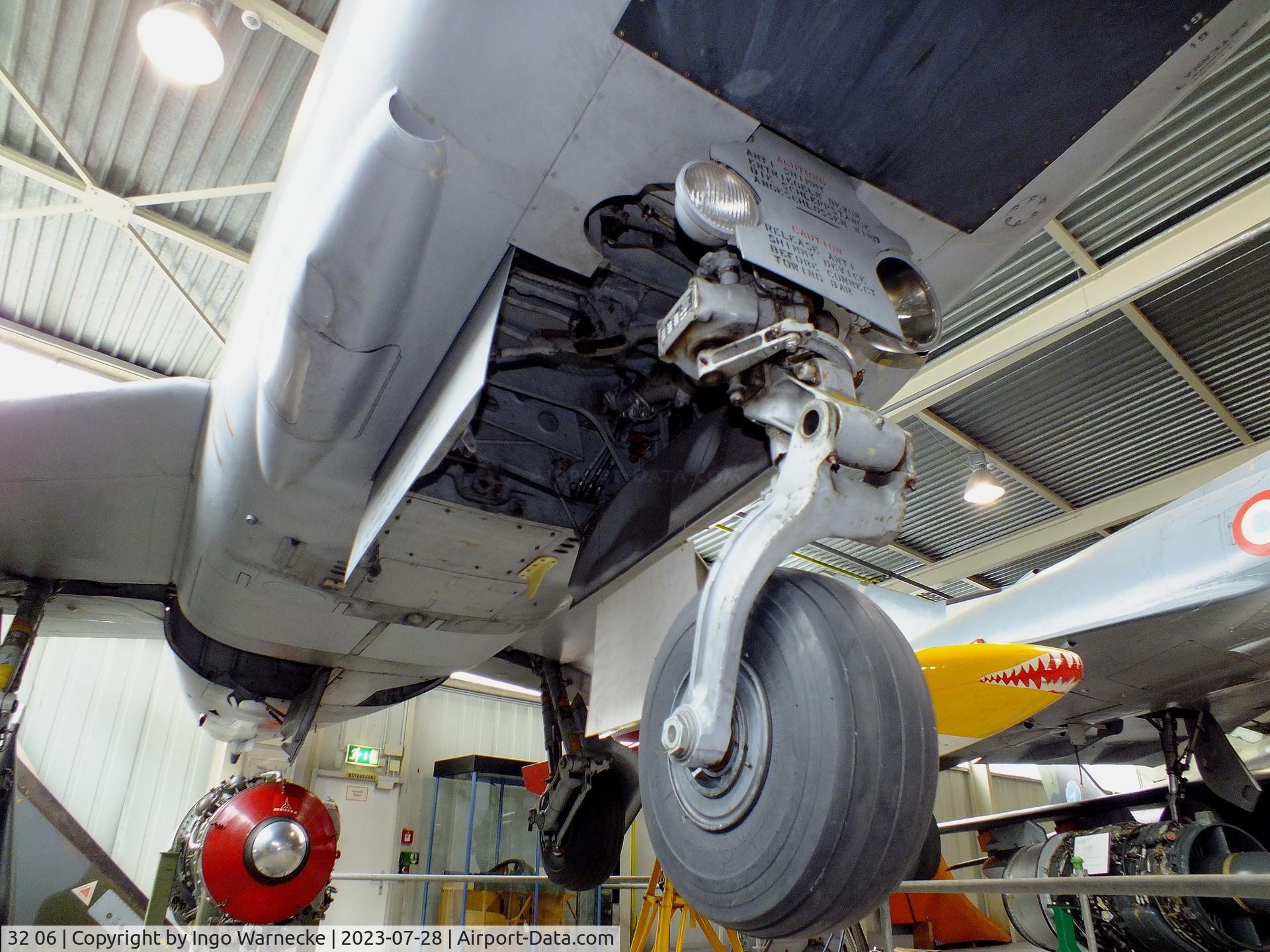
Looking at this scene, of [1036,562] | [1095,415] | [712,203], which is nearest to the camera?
[712,203]

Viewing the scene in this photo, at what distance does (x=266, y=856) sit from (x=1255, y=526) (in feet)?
21.6

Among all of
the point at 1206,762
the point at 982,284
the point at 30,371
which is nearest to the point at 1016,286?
the point at 982,284

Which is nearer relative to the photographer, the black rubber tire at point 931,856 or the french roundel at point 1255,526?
the french roundel at point 1255,526

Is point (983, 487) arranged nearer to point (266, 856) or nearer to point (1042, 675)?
point (1042, 675)

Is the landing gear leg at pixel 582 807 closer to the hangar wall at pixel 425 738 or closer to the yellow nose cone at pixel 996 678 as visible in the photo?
the yellow nose cone at pixel 996 678

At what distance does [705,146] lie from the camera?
1.68 m

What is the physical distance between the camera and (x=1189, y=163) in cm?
551

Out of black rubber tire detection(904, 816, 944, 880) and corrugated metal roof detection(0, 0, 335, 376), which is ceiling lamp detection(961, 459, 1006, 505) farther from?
corrugated metal roof detection(0, 0, 335, 376)

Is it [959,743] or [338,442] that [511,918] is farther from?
[338,442]

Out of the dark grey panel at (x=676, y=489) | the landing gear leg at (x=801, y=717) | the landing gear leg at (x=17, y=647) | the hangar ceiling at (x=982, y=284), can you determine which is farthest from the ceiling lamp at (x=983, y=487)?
the landing gear leg at (x=17, y=647)

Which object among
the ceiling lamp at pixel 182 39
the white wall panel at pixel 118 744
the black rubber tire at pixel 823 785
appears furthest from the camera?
the white wall panel at pixel 118 744

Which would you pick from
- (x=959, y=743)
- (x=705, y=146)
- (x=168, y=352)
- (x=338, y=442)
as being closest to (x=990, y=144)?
(x=705, y=146)

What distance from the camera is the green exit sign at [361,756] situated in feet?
37.2

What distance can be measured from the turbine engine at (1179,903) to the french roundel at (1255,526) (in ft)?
6.09
